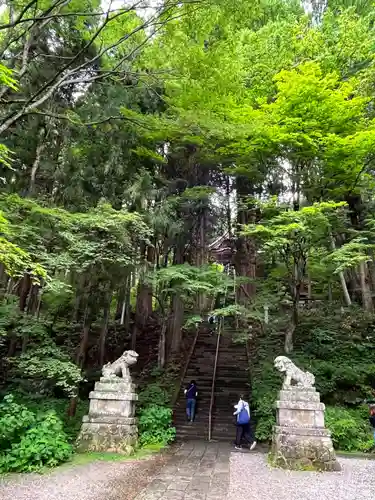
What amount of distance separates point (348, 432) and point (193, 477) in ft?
14.4

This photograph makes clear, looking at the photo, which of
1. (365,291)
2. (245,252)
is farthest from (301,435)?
(245,252)

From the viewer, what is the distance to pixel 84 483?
17.6ft

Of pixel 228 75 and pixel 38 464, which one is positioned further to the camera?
pixel 228 75

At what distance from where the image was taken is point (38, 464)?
19.6ft

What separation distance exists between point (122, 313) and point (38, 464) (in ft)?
37.2

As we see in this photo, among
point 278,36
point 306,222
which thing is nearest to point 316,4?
point 278,36

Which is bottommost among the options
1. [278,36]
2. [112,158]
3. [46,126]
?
[112,158]

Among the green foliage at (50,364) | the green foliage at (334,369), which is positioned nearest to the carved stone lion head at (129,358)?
the green foliage at (50,364)

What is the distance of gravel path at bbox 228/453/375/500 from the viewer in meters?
5.07

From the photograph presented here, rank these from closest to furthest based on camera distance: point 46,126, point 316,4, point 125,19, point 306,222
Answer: point 125,19, point 306,222, point 46,126, point 316,4

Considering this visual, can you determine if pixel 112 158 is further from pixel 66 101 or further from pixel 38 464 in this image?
pixel 38 464

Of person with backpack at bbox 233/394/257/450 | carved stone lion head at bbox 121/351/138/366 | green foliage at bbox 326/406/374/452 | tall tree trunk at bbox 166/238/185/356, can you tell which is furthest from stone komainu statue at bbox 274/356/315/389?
tall tree trunk at bbox 166/238/185/356

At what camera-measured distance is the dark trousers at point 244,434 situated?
8.33 m

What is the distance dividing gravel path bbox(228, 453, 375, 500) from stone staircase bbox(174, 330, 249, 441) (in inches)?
118
